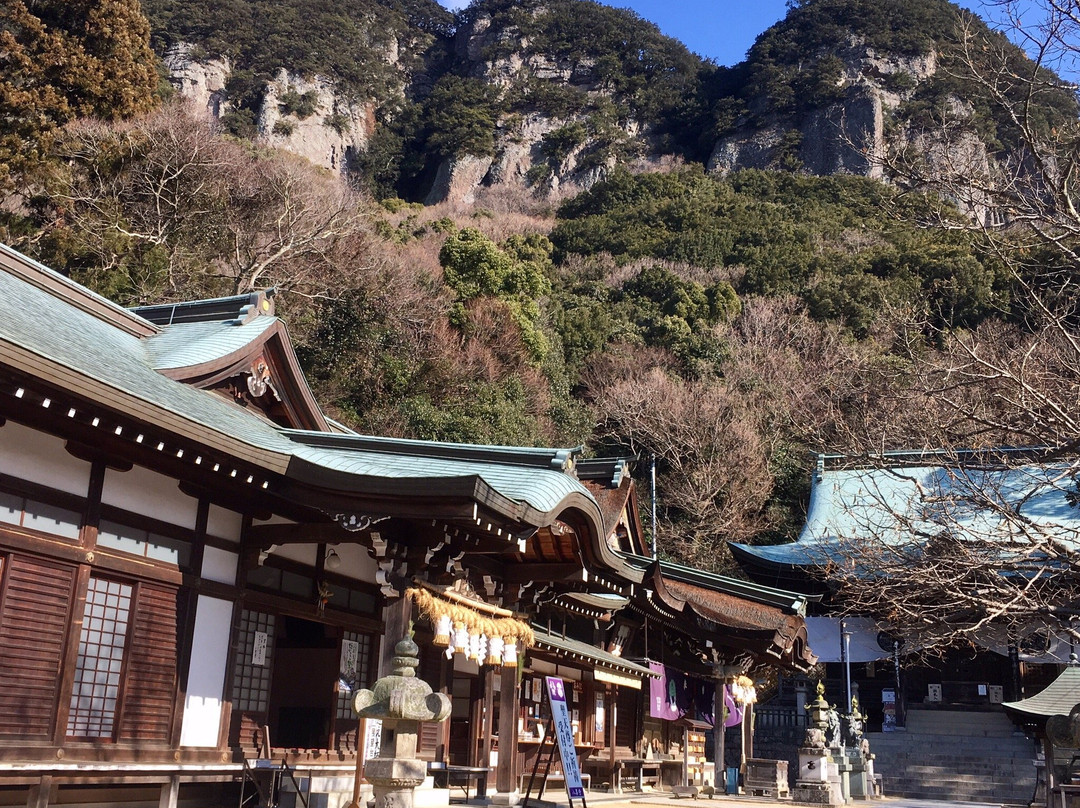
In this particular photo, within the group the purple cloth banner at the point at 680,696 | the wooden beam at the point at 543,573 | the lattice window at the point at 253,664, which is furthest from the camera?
the purple cloth banner at the point at 680,696

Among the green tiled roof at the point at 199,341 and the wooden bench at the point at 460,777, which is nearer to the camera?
the green tiled roof at the point at 199,341

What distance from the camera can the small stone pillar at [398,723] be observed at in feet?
25.7

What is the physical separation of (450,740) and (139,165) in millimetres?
19475

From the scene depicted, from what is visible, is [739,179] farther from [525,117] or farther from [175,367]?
[175,367]

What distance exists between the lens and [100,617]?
29.4 ft

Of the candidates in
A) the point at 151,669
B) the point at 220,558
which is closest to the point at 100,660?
the point at 151,669

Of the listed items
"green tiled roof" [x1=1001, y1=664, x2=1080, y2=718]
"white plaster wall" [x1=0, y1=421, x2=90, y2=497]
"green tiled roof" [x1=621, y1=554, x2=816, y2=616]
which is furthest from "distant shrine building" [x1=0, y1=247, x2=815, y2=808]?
"green tiled roof" [x1=1001, y1=664, x2=1080, y2=718]

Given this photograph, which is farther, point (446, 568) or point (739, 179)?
point (739, 179)

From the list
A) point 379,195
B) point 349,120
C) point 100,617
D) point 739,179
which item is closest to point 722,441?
point 100,617

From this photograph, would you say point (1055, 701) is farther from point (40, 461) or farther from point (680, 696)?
point (40, 461)

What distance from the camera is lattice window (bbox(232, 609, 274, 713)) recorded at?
1053cm

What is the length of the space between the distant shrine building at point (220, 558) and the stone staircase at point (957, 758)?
12.3 m

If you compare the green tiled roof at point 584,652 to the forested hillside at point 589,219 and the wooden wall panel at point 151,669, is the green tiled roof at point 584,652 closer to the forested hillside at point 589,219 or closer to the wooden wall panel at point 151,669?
the forested hillside at point 589,219

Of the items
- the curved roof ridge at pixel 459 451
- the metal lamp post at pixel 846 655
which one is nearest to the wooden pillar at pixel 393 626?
the curved roof ridge at pixel 459 451
